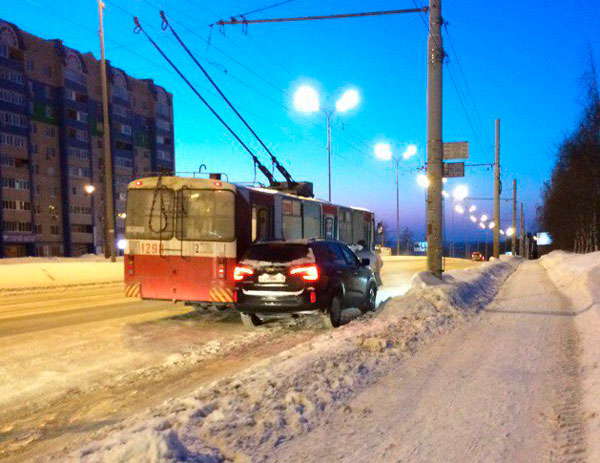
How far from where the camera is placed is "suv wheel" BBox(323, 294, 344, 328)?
9523mm

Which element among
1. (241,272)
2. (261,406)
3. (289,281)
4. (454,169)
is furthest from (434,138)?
(261,406)

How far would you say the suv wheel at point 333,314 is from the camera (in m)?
9.52

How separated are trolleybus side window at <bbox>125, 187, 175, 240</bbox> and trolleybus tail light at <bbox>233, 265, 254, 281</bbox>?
177 centimetres

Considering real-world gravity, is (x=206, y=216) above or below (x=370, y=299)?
above

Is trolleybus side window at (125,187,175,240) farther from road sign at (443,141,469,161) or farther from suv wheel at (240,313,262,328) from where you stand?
road sign at (443,141,469,161)

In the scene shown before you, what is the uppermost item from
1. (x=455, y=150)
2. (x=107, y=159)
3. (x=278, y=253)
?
(x=107, y=159)

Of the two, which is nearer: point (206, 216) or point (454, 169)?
point (206, 216)

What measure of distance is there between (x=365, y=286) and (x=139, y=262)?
4.79 meters

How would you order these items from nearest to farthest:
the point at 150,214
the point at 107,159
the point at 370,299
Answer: the point at 150,214 < the point at 370,299 < the point at 107,159

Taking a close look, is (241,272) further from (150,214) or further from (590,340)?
(590,340)

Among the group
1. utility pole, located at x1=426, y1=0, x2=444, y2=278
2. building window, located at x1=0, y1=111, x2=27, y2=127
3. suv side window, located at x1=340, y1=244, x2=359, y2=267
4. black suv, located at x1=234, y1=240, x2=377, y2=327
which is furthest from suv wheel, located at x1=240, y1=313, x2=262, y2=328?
building window, located at x1=0, y1=111, x2=27, y2=127

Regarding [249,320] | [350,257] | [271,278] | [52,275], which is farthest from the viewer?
[52,275]

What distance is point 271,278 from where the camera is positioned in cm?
928

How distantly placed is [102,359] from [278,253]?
3.56 metres
